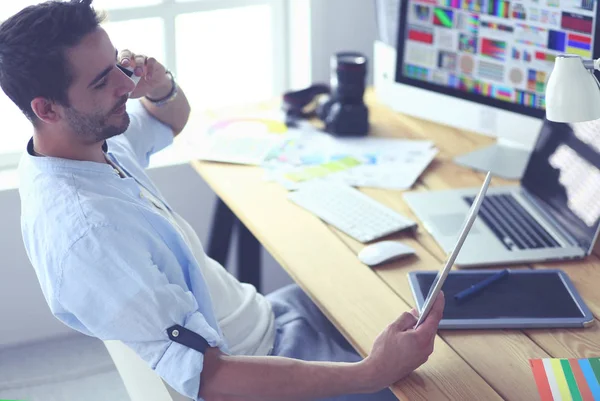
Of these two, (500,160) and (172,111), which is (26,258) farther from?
(500,160)

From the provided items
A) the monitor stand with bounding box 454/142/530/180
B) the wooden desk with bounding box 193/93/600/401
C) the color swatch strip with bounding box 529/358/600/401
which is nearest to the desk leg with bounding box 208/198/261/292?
the wooden desk with bounding box 193/93/600/401

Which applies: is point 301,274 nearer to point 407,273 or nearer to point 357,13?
point 407,273

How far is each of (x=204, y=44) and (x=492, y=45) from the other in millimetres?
1133

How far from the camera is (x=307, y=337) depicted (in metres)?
1.77

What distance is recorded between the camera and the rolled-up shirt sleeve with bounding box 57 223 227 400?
4.23 feet

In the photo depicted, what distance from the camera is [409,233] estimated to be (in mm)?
1834

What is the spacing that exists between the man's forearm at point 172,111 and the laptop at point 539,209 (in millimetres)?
555

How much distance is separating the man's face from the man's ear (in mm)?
16

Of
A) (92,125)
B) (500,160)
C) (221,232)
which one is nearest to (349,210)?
(500,160)

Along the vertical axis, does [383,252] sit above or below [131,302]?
below

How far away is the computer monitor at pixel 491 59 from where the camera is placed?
191 cm

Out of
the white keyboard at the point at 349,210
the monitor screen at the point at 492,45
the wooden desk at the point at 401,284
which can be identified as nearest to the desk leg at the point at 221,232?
the wooden desk at the point at 401,284

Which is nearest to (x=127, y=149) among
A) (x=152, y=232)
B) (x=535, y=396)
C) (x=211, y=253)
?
(x=152, y=232)

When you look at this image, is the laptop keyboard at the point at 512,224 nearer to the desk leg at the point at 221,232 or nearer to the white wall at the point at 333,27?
the desk leg at the point at 221,232
